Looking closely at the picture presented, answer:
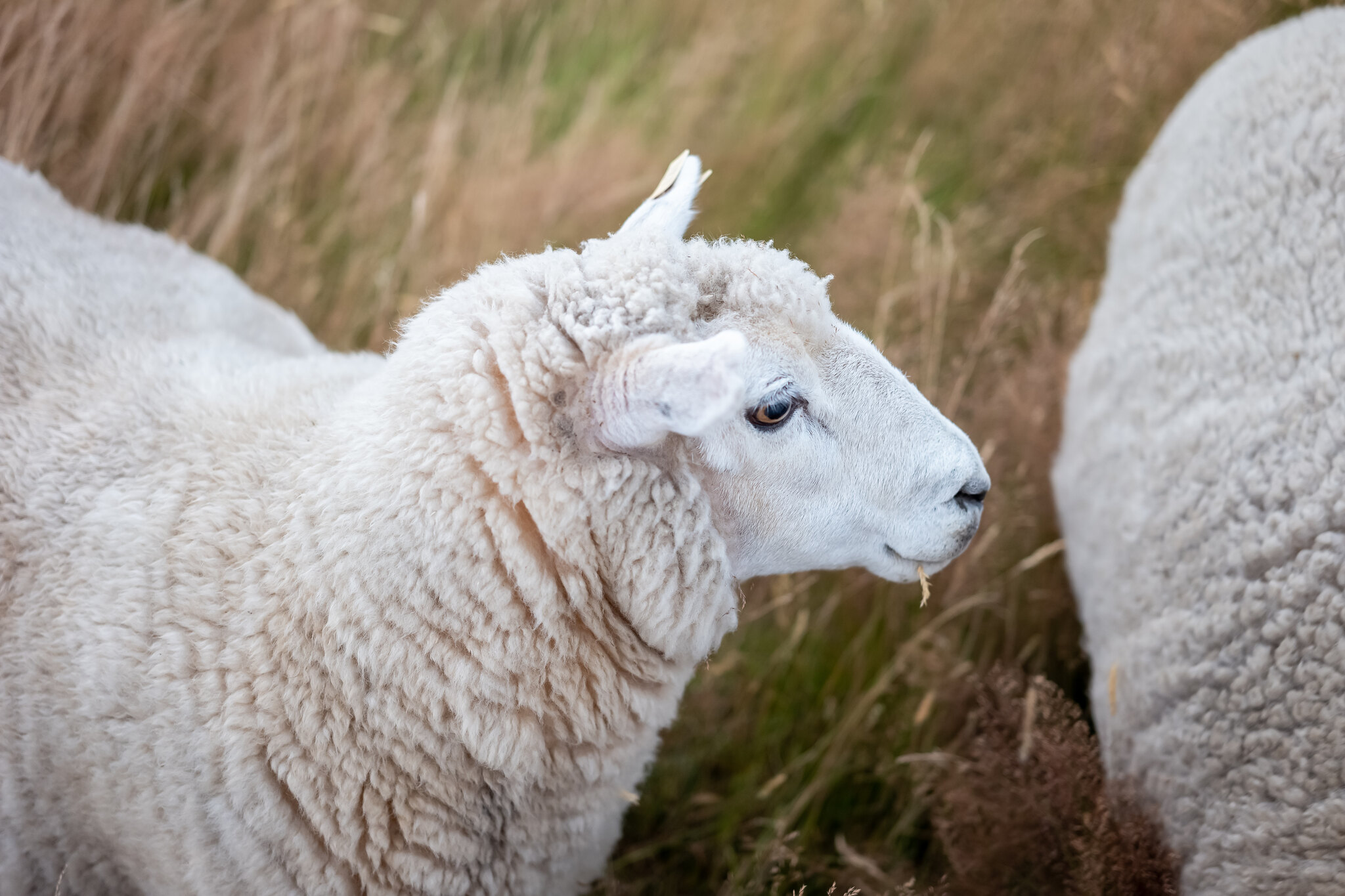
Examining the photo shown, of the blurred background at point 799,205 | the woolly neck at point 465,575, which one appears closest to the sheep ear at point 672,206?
the woolly neck at point 465,575

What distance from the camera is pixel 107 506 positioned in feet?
5.82

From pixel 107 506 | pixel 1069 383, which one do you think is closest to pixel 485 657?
pixel 107 506

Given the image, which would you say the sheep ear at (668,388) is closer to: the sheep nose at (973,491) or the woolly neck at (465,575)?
the woolly neck at (465,575)

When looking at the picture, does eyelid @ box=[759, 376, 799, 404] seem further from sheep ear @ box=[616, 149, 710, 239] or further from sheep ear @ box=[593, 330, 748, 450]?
sheep ear @ box=[616, 149, 710, 239]

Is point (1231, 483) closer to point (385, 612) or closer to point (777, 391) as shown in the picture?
point (777, 391)

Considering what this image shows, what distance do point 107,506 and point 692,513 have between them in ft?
4.24

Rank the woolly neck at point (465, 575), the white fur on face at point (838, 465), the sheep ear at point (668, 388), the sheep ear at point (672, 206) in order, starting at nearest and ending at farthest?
the sheep ear at point (668, 388) → the woolly neck at point (465, 575) → the white fur on face at point (838, 465) → the sheep ear at point (672, 206)

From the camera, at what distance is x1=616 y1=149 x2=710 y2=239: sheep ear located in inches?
70.3

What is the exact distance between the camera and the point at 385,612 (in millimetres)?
1587

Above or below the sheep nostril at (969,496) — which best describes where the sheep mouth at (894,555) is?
below

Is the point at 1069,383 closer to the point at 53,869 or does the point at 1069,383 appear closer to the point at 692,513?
the point at 692,513

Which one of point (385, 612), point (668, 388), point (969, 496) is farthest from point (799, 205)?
point (385, 612)

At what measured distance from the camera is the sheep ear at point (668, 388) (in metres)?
1.34

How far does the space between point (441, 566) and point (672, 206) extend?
948 millimetres
